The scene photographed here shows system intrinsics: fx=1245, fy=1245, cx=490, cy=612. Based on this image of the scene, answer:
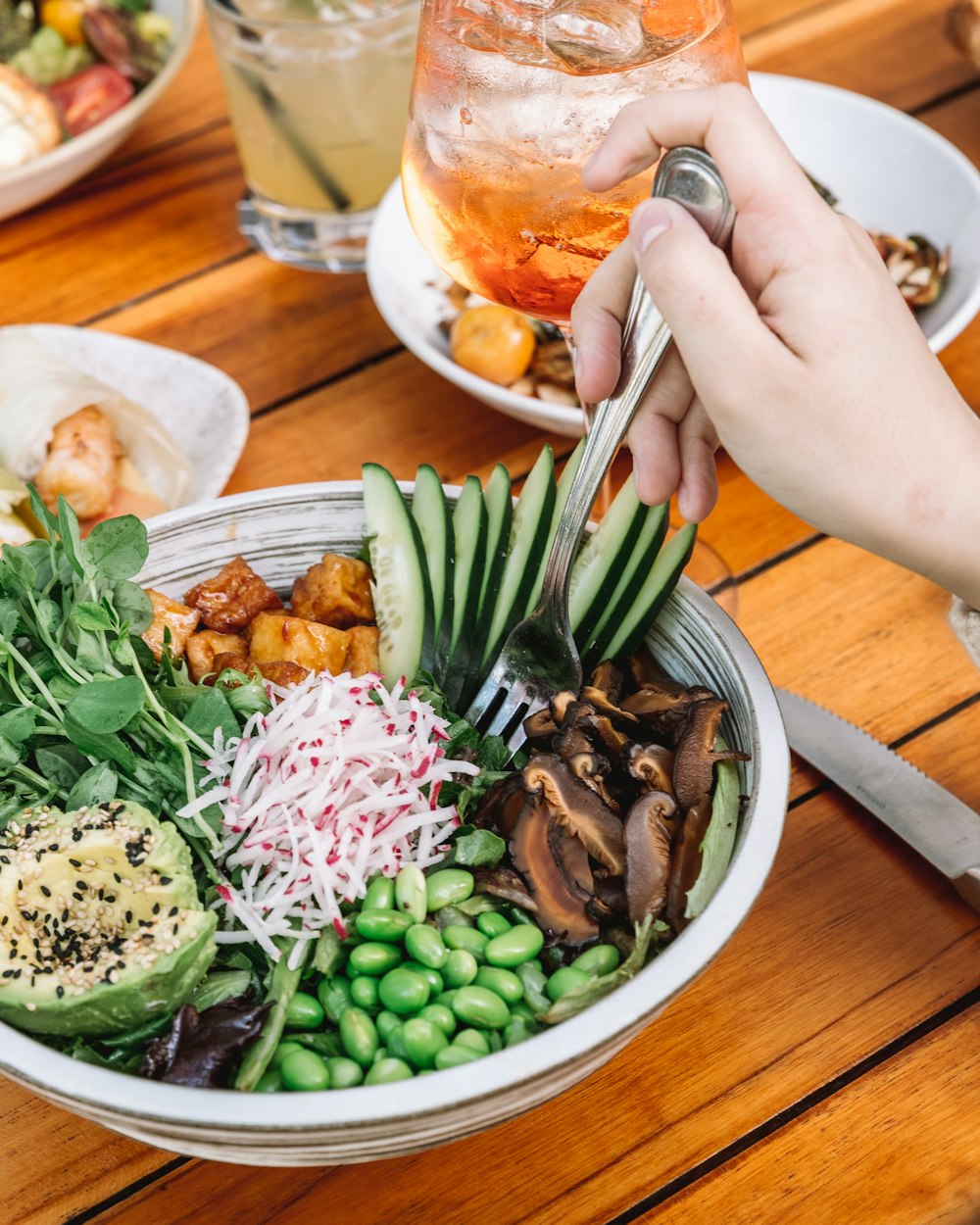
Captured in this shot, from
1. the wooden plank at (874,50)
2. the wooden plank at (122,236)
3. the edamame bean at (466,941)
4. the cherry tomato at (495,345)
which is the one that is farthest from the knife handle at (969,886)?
the wooden plank at (874,50)

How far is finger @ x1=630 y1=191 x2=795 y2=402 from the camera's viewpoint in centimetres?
91

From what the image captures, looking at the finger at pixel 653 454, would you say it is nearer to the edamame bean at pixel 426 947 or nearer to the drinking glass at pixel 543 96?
the drinking glass at pixel 543 96

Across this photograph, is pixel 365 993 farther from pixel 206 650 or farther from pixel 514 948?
pixel 206 650

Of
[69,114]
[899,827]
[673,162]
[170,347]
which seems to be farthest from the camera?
[69,114]

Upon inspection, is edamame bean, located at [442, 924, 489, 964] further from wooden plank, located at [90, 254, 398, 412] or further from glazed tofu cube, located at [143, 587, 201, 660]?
wooden plank, located at [90, 254, 398, 412]

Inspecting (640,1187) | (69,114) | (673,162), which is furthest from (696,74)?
(69,114)

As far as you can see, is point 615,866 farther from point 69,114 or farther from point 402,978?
point 69,114

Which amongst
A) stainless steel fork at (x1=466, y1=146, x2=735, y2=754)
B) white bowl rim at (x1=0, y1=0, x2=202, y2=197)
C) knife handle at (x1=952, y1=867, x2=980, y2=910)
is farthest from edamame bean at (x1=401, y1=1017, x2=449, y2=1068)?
white bowl rim at (x1=0, y1=0, x2=202, y2=197)

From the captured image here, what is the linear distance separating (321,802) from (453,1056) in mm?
293

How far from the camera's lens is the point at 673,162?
0.97 metres

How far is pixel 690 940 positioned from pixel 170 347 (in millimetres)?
1435

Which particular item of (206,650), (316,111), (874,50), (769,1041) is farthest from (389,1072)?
(874,50)

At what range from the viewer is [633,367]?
42.2 inches

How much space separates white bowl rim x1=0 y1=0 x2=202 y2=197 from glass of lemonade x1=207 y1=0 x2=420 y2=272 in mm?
192
